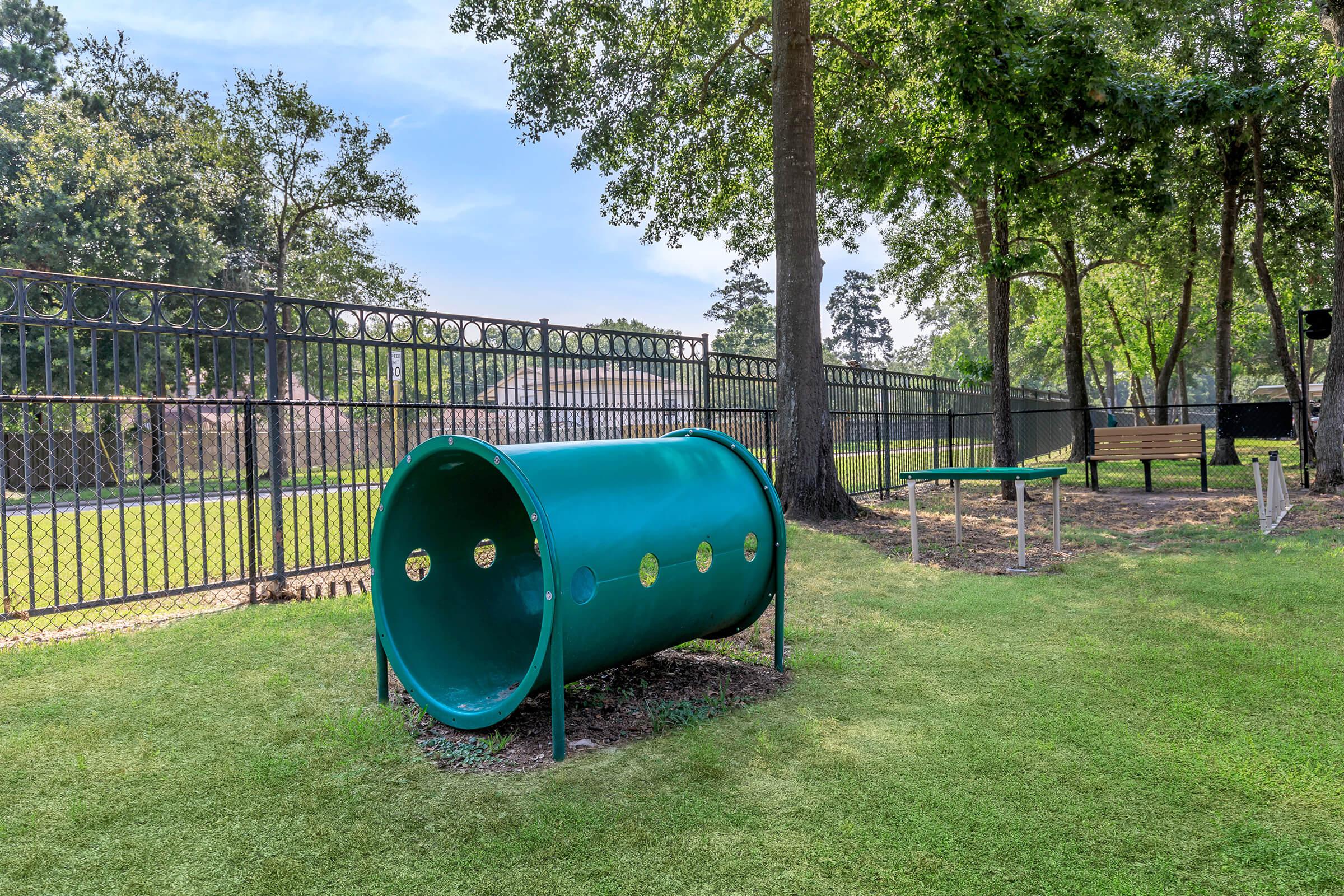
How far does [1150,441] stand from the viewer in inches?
536

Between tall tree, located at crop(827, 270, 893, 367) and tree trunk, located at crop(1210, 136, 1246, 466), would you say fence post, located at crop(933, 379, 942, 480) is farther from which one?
tall tree, located at crop(827, 270, 893, 367)

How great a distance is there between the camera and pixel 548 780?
9.78 ft

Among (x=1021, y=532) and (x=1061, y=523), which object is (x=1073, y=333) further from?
(x=1021, y=532)

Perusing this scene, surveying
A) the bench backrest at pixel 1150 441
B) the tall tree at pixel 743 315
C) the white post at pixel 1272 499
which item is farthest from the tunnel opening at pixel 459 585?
the tall tree at pixel 743 315

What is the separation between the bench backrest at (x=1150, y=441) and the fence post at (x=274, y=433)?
13.1 meters

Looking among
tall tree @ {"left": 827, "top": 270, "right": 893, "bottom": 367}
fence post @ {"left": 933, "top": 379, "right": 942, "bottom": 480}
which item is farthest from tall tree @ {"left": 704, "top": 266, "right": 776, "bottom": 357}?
fence post @ {"left": 933, "top": 379, "right": 942, "bottom": 480}

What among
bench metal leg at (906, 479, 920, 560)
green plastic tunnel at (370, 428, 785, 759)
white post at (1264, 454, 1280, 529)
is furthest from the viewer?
white post at (1264, 454, 1280, 529)

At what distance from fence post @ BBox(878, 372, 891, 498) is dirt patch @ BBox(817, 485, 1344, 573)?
2.53 ft

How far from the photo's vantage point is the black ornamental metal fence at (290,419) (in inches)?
218

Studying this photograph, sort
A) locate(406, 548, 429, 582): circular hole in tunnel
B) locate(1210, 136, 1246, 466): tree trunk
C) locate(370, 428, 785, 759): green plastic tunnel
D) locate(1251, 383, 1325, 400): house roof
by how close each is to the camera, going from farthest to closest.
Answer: locate(1251, 383, 1325, 400): house roof → locate(1210, 136, 1246, 466): tree trunk → locate(406, 548, 429, 582): circular hole in tunnel → locate(370, 428, 785, 759): green plastic tunnel

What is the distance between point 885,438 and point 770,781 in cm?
1112

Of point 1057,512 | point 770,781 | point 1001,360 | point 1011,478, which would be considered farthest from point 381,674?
point 1001,360

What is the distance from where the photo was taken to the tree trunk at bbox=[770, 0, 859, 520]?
32.5ft

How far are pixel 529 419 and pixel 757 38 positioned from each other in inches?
380
